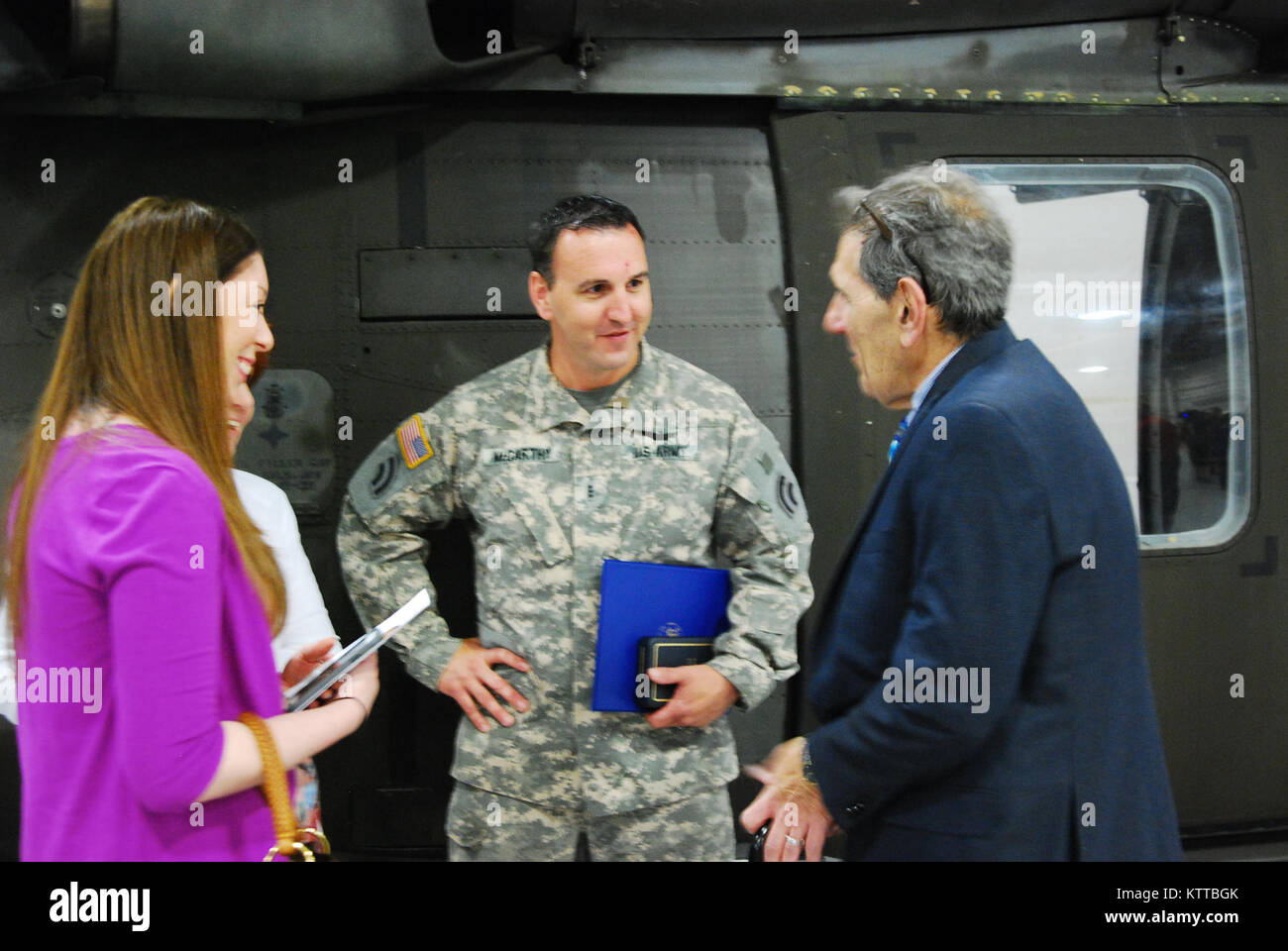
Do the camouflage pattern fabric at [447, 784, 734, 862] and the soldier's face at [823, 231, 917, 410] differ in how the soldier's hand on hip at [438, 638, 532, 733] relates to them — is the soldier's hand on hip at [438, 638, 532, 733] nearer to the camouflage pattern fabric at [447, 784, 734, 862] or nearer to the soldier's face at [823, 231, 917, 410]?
the camouflage pattern fabric at [447, 784, 734, 862]

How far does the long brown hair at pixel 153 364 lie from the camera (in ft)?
4.68

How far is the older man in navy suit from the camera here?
58.2 inches

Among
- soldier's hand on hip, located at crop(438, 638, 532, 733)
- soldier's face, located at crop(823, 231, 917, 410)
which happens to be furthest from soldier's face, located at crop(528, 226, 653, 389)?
soldier's hand on hip, located at crop(438, 638, 532, 733)

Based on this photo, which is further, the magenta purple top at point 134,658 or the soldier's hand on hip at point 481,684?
the soldier's hand on hip at point 481,684

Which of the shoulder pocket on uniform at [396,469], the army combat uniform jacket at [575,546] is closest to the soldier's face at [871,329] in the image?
the army combat uniform jacket at [575,546]

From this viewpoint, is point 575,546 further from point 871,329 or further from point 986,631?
point 986,631

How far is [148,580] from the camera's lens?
1.24 metres

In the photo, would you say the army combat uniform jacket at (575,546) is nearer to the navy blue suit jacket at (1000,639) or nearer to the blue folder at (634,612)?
the blue folder at (634,612)

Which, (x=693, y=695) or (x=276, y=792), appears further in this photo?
(x=693, y=695)

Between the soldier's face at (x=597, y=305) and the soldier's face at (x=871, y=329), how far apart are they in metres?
0.41

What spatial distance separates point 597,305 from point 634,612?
60 centimetres

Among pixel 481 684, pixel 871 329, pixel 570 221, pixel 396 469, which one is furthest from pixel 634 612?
pixel 570 221
